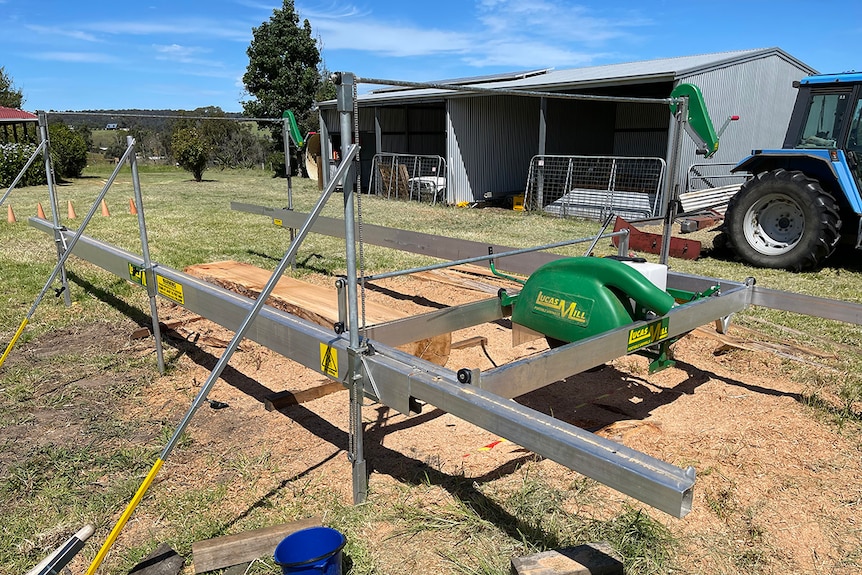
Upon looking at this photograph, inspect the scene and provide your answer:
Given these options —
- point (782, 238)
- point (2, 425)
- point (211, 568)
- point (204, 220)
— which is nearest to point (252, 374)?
point (2, 425)

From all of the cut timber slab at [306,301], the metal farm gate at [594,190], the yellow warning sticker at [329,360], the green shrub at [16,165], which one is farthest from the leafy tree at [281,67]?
the yellow warning sticker at [329,360]

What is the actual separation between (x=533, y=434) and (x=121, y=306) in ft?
19.2

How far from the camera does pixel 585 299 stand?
141 inches

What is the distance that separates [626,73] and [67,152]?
Answer: 22634 millimetres

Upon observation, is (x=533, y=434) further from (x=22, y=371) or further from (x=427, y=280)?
(x=427, y=280)

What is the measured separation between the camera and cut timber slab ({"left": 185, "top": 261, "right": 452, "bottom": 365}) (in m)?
4.66

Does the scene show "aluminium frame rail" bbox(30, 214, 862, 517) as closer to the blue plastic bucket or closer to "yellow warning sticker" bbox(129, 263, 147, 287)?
"yellow warning sticker" bbox(129, 263, 147, 287)

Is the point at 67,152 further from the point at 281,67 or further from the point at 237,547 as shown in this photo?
the point at 237,547

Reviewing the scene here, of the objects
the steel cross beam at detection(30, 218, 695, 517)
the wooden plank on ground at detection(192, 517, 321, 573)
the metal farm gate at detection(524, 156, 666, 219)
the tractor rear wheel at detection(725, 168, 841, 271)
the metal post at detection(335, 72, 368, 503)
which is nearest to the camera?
the steel cross beam at detection(30, 218, 695, 517)

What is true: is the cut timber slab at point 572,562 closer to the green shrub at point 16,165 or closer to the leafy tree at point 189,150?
the green shrub at point 16,165

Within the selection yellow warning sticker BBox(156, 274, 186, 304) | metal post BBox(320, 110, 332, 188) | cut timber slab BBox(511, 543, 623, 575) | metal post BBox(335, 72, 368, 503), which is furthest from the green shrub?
cut timber slab BBox(511, 543, 623, 575)

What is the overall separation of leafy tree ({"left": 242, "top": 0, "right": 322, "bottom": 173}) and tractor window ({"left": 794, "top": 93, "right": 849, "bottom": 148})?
2533 centimetres

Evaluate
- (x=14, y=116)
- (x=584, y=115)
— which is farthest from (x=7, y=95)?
(x=584, y=115)

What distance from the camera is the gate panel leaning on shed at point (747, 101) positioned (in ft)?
51.1
